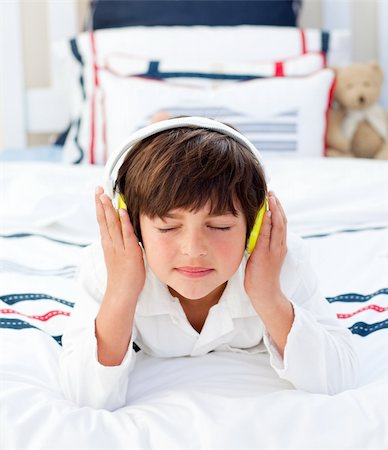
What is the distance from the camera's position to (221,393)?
1083 millimetres

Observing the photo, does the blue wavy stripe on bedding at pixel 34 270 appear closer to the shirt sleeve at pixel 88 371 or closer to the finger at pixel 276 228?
the shirt sleeve at pixel 88 371

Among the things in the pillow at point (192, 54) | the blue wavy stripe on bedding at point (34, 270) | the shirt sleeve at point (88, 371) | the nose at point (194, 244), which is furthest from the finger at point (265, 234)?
the pillow at point (192, 54)

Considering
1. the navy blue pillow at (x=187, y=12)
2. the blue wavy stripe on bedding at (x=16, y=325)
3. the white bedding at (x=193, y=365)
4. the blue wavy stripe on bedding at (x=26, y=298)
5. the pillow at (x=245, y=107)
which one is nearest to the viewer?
the white bedding at (x=193, y=365)

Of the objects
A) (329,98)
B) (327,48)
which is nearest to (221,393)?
(329,98)

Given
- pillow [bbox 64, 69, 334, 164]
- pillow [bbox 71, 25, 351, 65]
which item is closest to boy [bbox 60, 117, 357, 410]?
pillow [bbox 64, 69, 334, 164]

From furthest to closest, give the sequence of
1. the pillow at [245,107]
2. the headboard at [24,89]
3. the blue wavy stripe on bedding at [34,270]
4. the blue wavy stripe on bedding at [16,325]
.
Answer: the headboard at [24,89] < the pillow at [245,107] < the blue wavy stripe on bedding at [34,270] < the blue wavy stripe on bedding at [16,325]

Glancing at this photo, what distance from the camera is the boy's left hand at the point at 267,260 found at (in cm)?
112

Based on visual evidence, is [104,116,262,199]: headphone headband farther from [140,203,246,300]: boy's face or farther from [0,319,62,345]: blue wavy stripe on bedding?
[0,319,62,345]: blue wavy stripe on bedding

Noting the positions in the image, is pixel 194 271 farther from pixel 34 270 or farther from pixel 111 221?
pixel 34 270

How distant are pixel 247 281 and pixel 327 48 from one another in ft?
5.91

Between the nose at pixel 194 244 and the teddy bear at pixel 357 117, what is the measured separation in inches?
65.3

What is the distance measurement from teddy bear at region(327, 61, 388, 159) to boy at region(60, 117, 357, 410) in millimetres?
1524

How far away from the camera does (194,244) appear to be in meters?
1.04

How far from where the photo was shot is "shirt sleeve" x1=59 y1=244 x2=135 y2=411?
109 centimetres
